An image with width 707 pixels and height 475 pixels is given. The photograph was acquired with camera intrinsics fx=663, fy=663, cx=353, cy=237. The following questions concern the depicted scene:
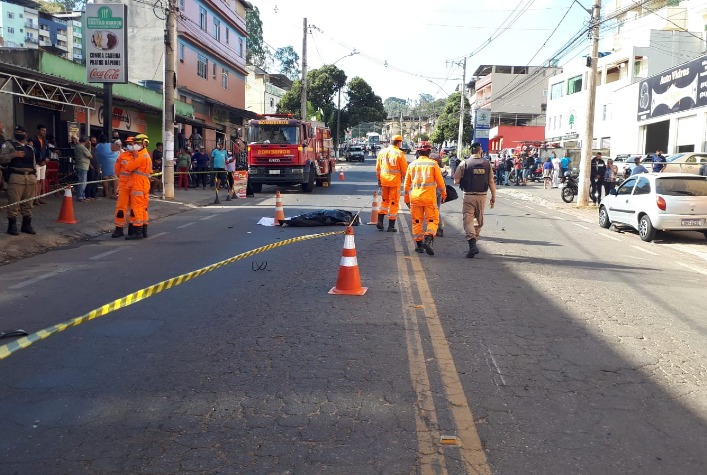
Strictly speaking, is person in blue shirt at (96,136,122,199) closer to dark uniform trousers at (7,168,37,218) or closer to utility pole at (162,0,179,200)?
utility pole at (162,0,179,200)

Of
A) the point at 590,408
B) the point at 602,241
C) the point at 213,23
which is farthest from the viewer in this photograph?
the point at 213,23

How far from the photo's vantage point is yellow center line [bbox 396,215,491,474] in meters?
3.68

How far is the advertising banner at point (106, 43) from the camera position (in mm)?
18359

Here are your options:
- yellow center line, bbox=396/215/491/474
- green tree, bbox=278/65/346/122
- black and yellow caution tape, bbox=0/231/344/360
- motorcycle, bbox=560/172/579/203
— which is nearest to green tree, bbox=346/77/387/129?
green tree, bbox=278/65/346/122

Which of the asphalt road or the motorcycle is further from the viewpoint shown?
the motorcycle

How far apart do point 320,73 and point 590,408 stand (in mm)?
66658

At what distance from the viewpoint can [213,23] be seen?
39.5 metres

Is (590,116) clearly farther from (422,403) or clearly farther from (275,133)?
(422,403)

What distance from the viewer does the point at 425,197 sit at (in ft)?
34.7

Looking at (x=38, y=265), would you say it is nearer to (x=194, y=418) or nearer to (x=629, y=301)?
(x=194, y=418)

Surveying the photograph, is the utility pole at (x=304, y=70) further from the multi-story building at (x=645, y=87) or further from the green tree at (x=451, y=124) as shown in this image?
the green tree at (x=451, y=124)

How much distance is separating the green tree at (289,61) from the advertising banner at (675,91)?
54825 mm

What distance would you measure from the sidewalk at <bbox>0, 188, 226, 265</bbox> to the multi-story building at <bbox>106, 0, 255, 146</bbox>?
38.6ft

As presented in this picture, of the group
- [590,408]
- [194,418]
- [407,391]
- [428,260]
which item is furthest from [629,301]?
[194,418]
